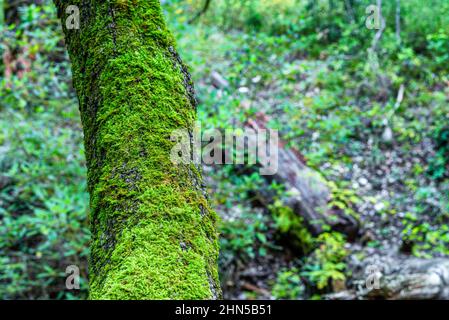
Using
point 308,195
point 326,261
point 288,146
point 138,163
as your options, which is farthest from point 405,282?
point 138,163

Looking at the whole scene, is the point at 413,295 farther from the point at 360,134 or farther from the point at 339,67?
the point at 339,67

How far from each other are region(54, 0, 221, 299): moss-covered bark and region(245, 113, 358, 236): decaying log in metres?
3.79

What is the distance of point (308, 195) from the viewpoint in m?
5.61

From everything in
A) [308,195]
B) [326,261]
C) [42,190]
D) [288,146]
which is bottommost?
[326,261]

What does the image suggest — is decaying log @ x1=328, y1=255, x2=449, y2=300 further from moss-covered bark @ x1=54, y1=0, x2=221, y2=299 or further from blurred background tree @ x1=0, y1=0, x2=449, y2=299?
moss-covered bark @ x1=54, y1=0, x2=221, y2=299

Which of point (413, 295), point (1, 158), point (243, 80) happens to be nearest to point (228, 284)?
point (413, 295)

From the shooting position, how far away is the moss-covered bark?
1.16m

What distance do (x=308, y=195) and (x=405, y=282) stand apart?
1718 mm

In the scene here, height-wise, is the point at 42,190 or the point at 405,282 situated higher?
the point at 42,190

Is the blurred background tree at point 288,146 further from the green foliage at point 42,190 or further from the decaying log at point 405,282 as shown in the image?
the decaying log at point 405,282

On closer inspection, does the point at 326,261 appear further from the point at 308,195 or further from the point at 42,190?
the point at 42,190

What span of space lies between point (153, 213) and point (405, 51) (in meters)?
7.90

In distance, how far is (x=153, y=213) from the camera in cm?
122

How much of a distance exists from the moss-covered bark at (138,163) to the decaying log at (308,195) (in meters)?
3.79
